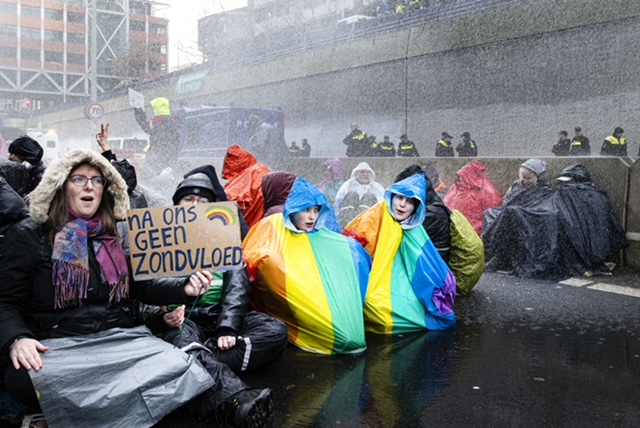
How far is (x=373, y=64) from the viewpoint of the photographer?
20297mm

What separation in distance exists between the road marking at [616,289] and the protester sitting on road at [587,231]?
549 millimetres

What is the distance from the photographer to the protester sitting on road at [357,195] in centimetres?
930

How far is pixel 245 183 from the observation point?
6.51 m

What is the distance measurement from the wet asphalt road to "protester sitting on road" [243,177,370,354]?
0.17 metres

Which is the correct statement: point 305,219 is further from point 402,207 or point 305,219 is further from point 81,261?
point 81,261

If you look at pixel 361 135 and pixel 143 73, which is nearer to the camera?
pixel 361 135

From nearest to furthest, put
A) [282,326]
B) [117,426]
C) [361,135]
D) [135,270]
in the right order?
[117,426], [135,270], [282,326], [361,135]

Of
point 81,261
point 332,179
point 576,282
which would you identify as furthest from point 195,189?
point 332,179

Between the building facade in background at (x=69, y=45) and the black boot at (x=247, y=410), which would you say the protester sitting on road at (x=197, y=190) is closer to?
the black boot at (x=247, y=410)

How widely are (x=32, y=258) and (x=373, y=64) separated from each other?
59.6 feet

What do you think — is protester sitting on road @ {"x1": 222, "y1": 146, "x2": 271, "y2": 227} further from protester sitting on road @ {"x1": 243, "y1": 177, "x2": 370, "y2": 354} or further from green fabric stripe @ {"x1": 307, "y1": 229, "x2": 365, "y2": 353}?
green fabric stripe @ {"x1": 307, "y1": 229, "x2": 365, "y2": 353}

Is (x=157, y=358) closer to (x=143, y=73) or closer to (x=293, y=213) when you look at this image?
(x=293, y=213)

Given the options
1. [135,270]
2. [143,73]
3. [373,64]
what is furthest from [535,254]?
[143,73]

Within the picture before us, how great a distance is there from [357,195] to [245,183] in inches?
123
